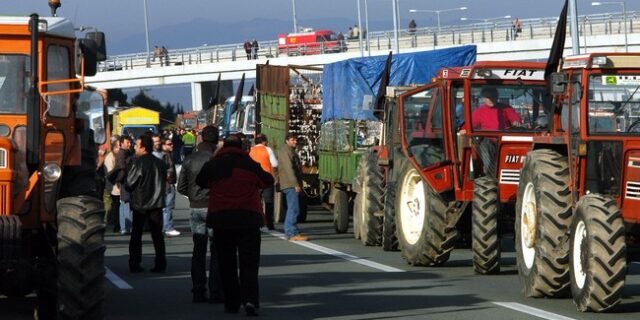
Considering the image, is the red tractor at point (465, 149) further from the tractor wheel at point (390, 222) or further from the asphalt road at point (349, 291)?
the tractor wheel at point (390, 222)

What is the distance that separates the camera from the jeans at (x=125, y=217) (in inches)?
1143

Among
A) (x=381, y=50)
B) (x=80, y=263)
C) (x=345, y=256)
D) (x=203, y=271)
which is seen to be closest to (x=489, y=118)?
(x=345, y=256)

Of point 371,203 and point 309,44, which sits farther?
point 309,44

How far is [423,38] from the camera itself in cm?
8794

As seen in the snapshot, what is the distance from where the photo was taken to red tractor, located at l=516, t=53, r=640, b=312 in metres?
15.4

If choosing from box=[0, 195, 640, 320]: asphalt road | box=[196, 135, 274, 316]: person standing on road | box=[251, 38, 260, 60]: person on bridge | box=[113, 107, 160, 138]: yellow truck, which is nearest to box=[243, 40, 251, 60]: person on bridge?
box=[251, 38, 260, 60]: person on bridge

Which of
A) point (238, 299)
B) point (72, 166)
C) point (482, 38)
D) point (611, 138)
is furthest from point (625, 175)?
point (482, 38)

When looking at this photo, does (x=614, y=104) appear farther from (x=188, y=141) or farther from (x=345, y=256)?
(x=188, y=141)

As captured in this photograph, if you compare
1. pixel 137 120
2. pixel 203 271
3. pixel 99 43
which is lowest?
pixel 203 271

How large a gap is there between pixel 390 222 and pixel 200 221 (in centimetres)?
663

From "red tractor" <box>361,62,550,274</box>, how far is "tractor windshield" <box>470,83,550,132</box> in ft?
0.04

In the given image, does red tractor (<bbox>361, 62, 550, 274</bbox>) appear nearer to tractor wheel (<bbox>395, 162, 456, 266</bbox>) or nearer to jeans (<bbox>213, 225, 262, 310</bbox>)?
tractor wheel (<bbox>395, 162, 456, 266</bbox>)

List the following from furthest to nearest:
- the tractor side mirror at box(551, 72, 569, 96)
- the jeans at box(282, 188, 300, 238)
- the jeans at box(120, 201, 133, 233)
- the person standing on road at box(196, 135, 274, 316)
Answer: the jeans at box(120, 201, 133, 233) → the jeans at box(282, 188, 300, 238) → the tractor side mirror at box(551, 72, 569, 96) → the person standing on road at box(196, 135, 274, 316)

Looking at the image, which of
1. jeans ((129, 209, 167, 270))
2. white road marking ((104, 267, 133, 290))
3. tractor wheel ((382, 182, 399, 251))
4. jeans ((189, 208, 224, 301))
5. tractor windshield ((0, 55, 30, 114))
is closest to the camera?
tractor windshield ((0, 55, 30, 114))
